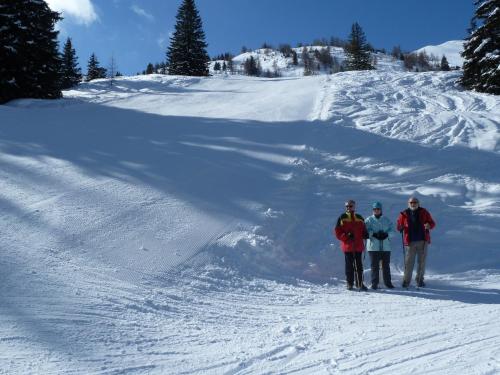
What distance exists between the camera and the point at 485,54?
71.7ft

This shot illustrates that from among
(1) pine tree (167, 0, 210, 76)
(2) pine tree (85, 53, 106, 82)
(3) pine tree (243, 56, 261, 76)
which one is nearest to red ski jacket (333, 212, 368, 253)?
(1) pine tree (167, 0, 210, 76)

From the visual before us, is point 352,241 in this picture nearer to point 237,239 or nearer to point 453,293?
point 453,293

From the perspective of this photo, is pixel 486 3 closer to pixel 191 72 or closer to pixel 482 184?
pixel 482 184

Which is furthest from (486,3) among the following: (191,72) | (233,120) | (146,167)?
(191,72)

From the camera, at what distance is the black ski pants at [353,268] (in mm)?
7289

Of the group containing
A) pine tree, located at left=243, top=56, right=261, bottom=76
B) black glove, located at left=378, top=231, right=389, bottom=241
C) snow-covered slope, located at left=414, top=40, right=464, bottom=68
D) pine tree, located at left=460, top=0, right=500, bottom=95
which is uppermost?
snow-covered slope, located at left=414, top=40, right=464, bottom=68

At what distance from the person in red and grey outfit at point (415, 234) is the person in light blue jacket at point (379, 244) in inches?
10.6

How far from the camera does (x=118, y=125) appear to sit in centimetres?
1499

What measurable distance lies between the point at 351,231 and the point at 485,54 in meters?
18.8

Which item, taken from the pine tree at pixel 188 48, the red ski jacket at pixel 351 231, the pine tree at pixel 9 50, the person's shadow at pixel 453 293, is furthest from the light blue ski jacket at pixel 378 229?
the pine tree at pixel 188 48

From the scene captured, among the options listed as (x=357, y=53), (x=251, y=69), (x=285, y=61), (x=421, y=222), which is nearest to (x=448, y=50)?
(x=285, y=61)

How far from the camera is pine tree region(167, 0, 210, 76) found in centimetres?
4138

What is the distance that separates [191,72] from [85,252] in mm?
36392

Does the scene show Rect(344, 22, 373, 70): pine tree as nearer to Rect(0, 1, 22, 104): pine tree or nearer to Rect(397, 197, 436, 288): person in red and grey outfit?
Rect(0, 1, 22, 104): pine tree
